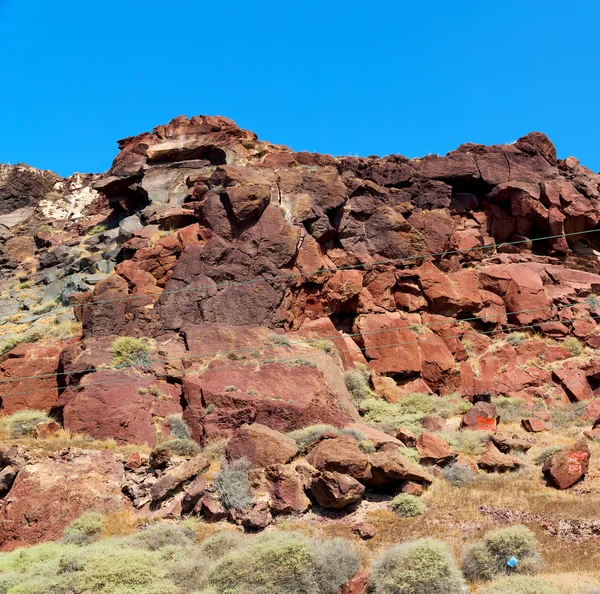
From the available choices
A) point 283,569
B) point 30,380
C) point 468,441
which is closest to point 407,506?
point 283,569

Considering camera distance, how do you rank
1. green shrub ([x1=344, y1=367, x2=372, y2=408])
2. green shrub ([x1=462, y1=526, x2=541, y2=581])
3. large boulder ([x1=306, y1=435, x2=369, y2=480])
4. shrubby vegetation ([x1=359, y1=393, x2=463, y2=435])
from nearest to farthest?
green shrub ([x1=462, y1=526, x2=541, y2=581]), large boulder ([x1=306, y1=435, x2=369, y2=480]), shrubby vegetation ([x1=359, y1=393, x2=463, y2=435]), green shrub ([x1=344, y1=367, x2=372, y2=408])

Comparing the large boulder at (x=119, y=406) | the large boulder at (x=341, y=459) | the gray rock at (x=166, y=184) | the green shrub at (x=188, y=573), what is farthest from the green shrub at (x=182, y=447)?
the gray rock at (x=166, y=184)

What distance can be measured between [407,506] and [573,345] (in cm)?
1610

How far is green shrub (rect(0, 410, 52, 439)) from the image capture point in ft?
53.4

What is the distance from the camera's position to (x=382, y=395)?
69.9 ft

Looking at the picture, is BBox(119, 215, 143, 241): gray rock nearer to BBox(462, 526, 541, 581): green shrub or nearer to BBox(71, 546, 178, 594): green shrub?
BBox(71, 546, 178, 594): green shrub

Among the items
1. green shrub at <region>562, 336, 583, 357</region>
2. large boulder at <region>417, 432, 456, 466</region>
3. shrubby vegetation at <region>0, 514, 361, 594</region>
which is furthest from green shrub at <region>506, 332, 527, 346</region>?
shrubby vegetation at <region>0, 514, 361, 594</region>

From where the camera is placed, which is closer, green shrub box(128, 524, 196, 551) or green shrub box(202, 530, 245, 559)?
green shrub box(202, 530, 245, 559)

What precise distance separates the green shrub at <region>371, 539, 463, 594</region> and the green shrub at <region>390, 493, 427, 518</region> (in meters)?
3.32

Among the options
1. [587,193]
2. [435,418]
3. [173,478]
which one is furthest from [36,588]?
[587,193]

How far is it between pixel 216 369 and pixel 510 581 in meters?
10.7

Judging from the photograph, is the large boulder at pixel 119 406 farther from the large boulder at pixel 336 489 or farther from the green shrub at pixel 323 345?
the green shrub at pixel 323 345

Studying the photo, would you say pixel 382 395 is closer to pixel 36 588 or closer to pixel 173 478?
pixel 173 478

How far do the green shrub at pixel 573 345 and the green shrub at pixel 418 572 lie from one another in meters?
18.7
